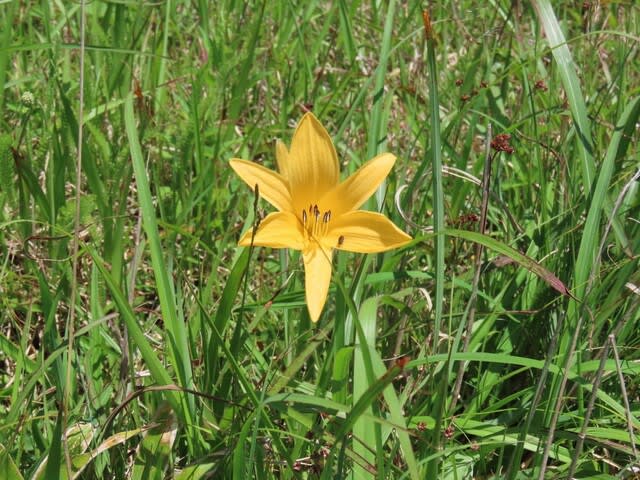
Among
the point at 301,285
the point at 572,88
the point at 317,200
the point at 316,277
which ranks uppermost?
the point at 572,88

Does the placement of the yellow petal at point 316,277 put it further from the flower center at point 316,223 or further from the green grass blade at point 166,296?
the green grass blade at point 166,296

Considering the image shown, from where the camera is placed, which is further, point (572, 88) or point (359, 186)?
point (572, 88)

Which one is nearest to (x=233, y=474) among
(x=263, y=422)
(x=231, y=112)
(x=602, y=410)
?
(x=263, y=422)

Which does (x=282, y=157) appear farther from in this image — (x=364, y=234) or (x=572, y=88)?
(x=572, y=88)

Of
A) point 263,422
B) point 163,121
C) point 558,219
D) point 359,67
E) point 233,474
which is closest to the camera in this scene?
point 233,474

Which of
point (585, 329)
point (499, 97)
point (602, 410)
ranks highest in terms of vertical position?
point (499, 97)

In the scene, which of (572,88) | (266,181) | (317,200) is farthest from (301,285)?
(572,88)

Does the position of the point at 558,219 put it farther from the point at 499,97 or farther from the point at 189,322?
the point at 189,322

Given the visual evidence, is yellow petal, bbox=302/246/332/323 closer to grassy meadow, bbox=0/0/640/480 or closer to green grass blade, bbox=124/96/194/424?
grassy meadow, bbox=0/0/640/480
